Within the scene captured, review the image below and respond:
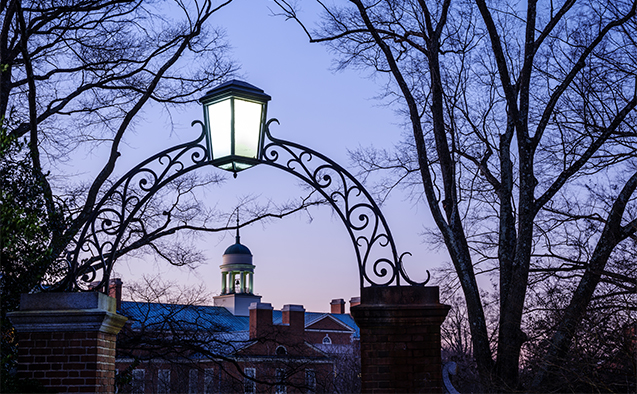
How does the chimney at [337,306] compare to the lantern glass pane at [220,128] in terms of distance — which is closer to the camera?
the lantern glass pane at [220,128]

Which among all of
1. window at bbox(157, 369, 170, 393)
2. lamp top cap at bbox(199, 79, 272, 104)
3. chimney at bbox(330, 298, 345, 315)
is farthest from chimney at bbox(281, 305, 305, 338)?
lamp top cap at bbox(199, 79, 272, 104)

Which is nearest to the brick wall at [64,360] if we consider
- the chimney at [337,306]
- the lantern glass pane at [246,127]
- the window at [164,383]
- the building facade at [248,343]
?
the lantern glass pane at [246,127]

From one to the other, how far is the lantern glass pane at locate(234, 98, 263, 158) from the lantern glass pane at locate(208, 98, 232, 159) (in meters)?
0.07

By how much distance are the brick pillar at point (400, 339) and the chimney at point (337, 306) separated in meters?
62.5

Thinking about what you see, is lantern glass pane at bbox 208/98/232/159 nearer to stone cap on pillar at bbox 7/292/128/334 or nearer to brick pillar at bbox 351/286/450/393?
stone cap on pillar at bbox 7/292/128/334

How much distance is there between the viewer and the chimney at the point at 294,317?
146ft

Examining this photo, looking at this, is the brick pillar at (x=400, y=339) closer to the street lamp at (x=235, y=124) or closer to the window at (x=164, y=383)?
the street lamp at (x=235, y=124)

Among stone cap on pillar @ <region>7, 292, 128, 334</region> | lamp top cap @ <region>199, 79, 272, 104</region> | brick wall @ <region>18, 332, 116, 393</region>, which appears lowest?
brick wall @ <region>18, 332, 116, 393</region>

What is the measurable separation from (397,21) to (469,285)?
4.50 m

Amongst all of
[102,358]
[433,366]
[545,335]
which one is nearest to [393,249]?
[433,366]

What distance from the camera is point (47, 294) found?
19.2 feet

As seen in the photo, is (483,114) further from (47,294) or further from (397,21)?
(47,294)

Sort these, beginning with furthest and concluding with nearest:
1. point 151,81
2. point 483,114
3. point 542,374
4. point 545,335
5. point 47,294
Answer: point 151,81
point 483,114
point 545,335
point 542,374
point 47,294

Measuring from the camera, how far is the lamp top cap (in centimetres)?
607
